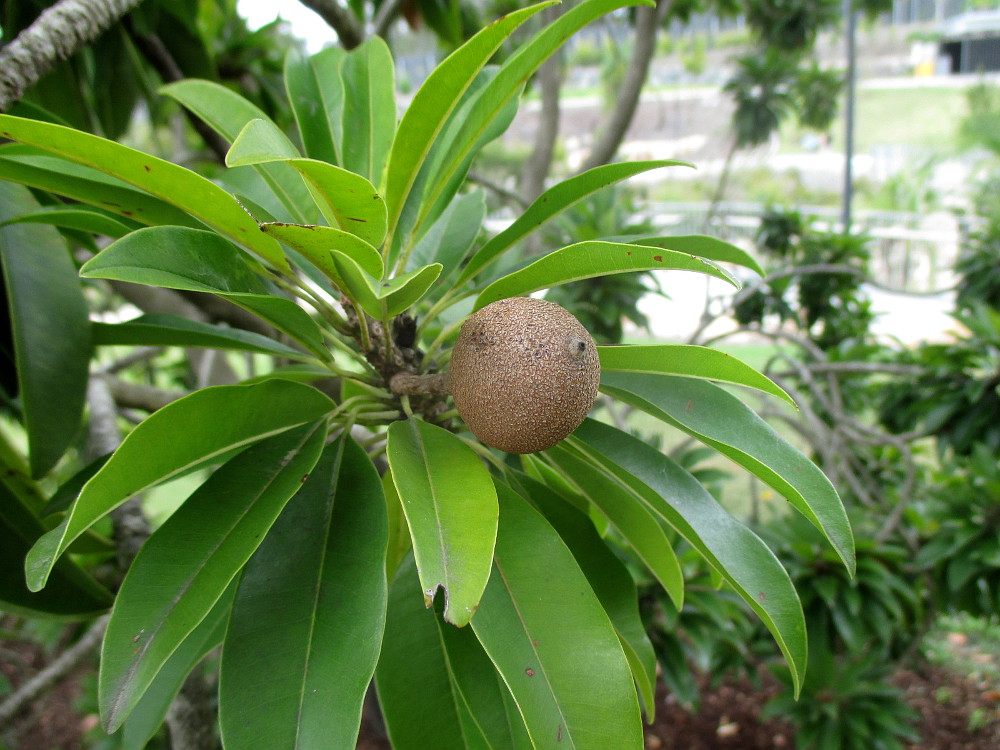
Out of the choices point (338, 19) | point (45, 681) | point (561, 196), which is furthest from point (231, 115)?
point (338, 19)

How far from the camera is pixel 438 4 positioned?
92.0 inches

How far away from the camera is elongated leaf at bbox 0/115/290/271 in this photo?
1.81 ft

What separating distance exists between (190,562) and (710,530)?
20.4 inches

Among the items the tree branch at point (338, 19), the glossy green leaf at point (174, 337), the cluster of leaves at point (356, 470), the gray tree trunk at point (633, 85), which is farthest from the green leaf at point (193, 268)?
the gray tree trunk at point (633, 85)

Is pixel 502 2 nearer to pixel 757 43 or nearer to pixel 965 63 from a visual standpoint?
pixel 757 43

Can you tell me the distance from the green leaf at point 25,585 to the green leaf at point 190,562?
0.27 meters

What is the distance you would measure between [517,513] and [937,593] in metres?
1.70

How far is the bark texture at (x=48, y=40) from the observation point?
0.80m

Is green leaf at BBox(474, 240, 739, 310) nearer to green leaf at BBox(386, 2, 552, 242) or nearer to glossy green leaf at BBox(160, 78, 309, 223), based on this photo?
green leaf at BBox(386, 2, 552, 242)

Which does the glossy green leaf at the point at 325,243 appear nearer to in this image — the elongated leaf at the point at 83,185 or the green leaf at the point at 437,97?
the green leaf at the point at 437,97

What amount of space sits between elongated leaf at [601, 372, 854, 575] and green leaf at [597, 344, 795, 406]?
2.4 inches

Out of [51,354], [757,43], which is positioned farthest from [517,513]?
[757,43]

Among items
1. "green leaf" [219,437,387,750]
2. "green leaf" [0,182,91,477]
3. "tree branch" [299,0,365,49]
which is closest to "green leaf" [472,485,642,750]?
"green leaf" [219,437,387,750]

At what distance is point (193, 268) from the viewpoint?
611 mm
